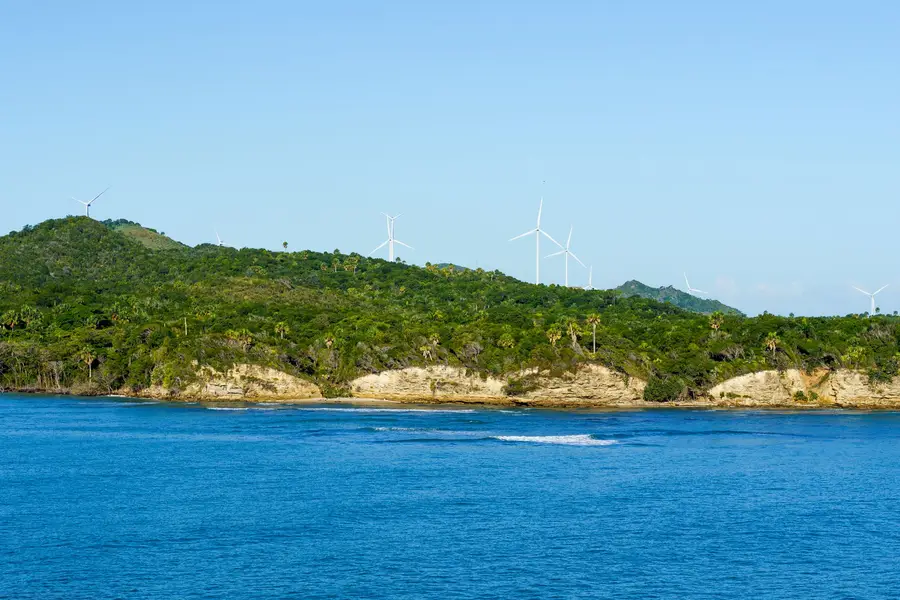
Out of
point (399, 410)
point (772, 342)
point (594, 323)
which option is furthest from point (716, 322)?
point (399, 410)

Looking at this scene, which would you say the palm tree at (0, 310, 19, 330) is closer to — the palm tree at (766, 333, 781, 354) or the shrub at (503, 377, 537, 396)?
the shrub at (503, 377, 537, 396)

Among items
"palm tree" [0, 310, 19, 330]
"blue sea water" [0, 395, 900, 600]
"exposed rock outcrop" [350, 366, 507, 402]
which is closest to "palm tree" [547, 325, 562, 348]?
"exposed rock outcrop" [350, 366, 507, 402]

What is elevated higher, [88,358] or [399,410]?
[88,358]

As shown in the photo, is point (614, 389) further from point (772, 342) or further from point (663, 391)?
point (772, 342)

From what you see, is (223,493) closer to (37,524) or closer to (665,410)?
(37,524)

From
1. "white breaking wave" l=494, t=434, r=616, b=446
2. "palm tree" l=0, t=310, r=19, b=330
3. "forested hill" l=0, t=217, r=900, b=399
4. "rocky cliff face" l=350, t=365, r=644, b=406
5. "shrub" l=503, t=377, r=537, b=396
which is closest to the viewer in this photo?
"white breaking wave" l=494, t=434, r=616, b=446
